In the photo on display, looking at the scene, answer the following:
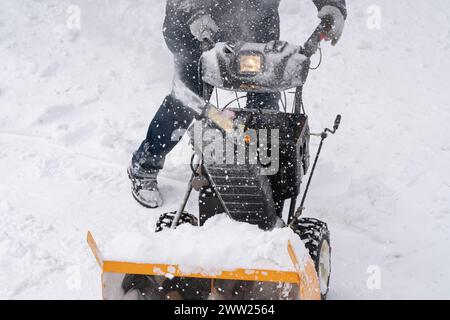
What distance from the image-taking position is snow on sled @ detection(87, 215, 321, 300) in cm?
224

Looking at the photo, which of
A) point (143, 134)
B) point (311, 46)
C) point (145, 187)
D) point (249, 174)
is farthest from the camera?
point (143, 134)

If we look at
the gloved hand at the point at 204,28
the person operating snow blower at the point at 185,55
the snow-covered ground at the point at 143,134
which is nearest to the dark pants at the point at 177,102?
the person operating snow blower at the point at 185,55

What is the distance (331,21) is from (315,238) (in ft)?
3.90

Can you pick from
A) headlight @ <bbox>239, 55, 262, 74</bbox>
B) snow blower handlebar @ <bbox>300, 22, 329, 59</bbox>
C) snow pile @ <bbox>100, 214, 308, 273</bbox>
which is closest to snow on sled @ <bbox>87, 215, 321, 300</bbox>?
snow pile @ <bbox>100, 214, 308, 273</bbox>

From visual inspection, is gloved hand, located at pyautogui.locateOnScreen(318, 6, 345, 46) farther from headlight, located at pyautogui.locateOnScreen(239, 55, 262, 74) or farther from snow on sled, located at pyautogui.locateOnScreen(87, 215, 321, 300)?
snow on sled, located at pyautogui.locateOnScreen(87, 215, 321, 300)

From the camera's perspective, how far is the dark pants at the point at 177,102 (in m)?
3.96

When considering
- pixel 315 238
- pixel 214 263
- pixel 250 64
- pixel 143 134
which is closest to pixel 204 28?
pixel 250 64

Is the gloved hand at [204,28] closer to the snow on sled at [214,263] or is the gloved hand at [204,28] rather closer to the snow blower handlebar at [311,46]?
the snow blower handlebar at [311,46]

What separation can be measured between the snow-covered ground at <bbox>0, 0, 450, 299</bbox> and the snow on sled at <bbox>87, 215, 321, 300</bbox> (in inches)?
10.9

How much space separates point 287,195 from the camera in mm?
2934

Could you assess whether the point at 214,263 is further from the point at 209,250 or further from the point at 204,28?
the point at 204,28

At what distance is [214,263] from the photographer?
2.25 m

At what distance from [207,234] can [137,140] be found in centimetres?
264
